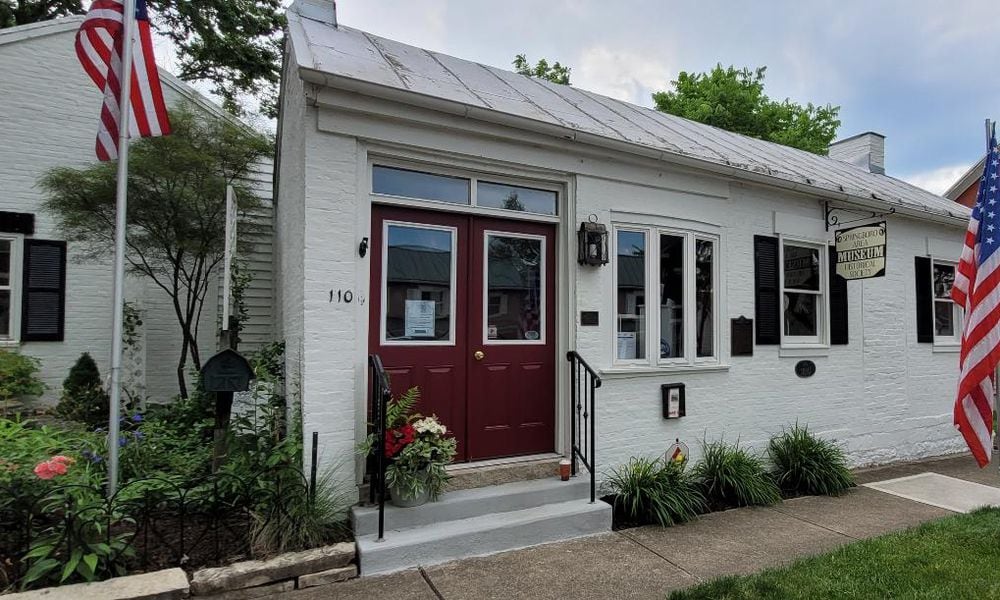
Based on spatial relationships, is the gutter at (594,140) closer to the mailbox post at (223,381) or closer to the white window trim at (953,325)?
the white window trim at (953,325)

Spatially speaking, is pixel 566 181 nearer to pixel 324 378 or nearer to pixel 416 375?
pixel 416 375

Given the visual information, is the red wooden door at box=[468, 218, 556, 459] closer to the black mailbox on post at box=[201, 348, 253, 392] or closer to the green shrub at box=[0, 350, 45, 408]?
the black mailbox on post at box=[201, 348, 253, 392]

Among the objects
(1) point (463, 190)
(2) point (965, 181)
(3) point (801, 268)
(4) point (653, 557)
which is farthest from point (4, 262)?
(2) point (965, 181)

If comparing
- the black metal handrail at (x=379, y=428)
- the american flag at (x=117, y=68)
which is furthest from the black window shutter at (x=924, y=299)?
the american flag at (x=117, y=68)

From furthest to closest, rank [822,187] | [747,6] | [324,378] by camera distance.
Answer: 1. [747,6]
2. [822,187]
3. [324,378]

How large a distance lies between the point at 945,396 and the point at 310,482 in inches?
352

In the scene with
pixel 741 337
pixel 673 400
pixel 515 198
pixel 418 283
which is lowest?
pixel 673 400

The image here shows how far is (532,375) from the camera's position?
15.6 ft

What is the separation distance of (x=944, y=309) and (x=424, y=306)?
27.9 ft

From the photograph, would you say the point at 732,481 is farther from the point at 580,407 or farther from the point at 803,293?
the point at 803,293

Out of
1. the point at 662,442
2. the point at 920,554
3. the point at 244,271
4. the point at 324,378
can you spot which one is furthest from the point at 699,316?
the point at 244,271

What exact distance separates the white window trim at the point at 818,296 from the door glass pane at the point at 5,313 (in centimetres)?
1042

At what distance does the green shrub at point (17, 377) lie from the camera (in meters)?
6.54

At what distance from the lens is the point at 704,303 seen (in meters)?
5.68
